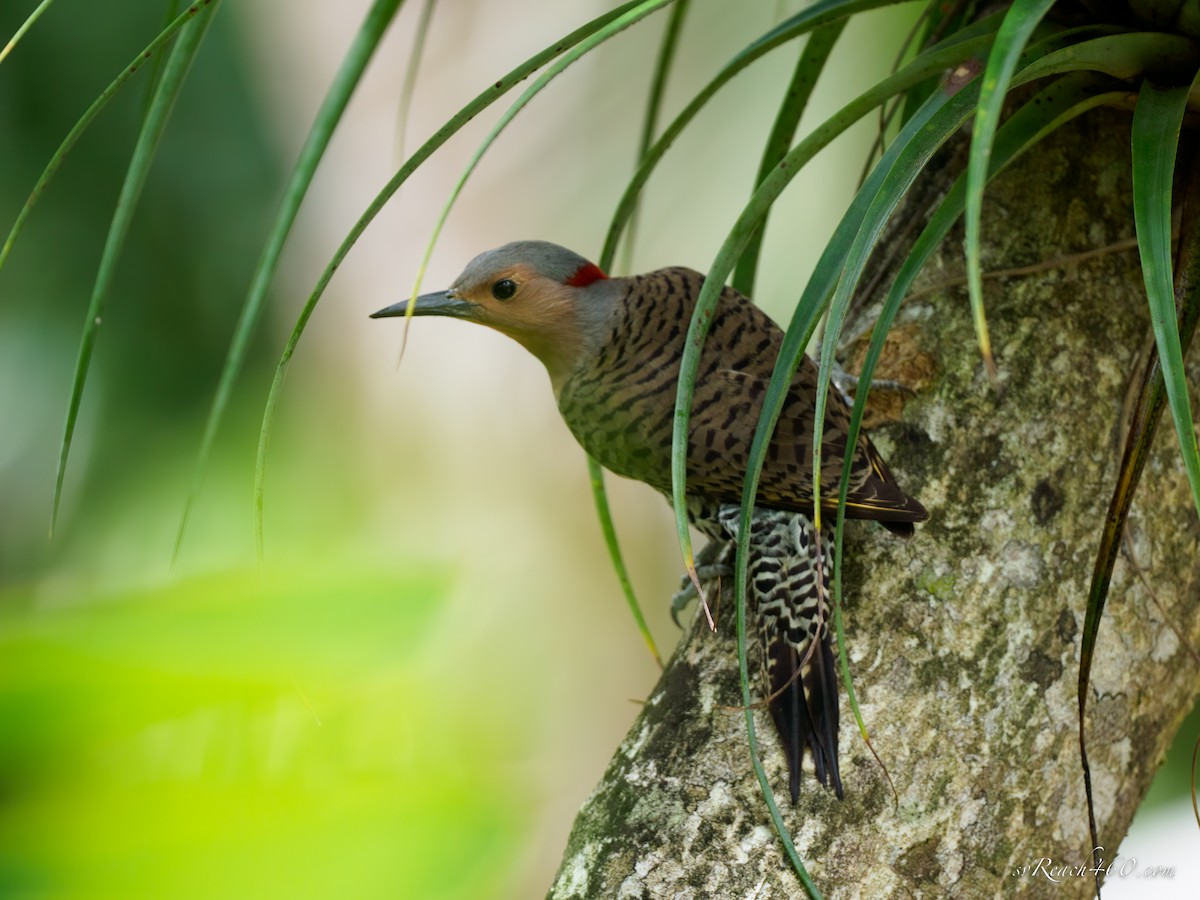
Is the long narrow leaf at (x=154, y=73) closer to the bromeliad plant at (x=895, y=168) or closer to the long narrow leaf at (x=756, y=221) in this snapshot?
the bromeliad plant at (x=895, y=168)

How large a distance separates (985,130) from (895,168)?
0.33m

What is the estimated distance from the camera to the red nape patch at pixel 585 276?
2.14m

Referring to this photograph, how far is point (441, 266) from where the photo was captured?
491cm

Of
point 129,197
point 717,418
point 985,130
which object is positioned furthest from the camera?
point 717,418

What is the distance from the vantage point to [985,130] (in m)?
0.92

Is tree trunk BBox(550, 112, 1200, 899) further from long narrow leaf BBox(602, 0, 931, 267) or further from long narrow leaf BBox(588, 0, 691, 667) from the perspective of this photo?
long narrow leaf BBox(602, 0, 931, 267)

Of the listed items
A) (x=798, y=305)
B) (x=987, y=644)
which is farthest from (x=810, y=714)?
(x=798, y=305)

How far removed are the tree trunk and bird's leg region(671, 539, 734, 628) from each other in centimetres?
21

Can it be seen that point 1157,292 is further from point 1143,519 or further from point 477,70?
point 477,70

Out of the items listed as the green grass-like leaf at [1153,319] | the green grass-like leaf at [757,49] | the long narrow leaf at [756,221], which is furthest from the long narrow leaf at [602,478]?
the green grass-like leaf at [1153,319]

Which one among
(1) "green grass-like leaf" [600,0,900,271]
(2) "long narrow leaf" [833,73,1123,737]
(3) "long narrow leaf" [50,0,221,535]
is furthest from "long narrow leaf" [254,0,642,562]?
(2) "long narrow leaf" [833,73,1123,737]

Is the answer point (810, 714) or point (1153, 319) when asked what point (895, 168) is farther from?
point (810, 714)

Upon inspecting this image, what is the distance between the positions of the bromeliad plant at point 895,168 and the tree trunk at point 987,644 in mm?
148

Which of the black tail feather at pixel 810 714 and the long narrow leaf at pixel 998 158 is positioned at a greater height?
the long narrow leaf at pixel 998 158
